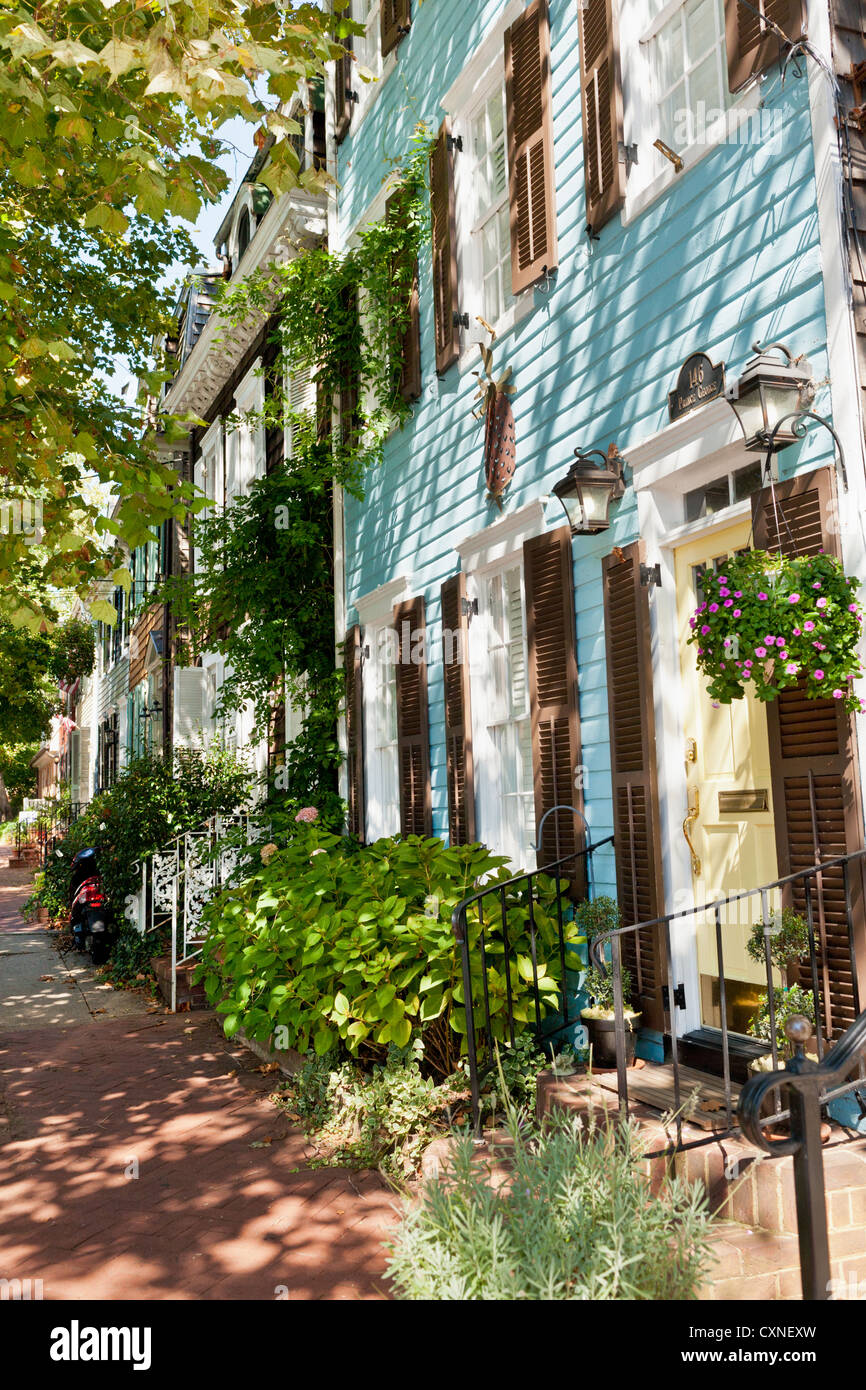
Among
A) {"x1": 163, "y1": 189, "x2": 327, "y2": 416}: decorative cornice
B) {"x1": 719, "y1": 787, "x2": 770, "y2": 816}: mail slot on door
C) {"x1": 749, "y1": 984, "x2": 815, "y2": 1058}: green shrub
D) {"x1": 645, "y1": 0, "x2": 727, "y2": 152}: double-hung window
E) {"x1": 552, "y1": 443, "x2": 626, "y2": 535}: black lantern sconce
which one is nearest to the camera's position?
{"x1": 749, "y1": 984, "x2": 815, "y2": 1058}: green shrub

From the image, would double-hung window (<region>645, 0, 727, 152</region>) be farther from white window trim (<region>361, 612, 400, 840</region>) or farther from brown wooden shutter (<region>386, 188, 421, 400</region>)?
white window trim (<region>361, 612, 400, 840</region>)

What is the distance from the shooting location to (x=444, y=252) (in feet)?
25.3

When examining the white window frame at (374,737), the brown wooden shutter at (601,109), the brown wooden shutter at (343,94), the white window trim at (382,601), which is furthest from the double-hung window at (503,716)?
the brown wooden shutter at (343,94)

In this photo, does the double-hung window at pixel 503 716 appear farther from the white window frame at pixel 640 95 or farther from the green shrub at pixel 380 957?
the white window frame at pixel 640 95

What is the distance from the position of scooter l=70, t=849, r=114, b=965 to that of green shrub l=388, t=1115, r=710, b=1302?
9.46 metres

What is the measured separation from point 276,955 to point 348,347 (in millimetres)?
5424

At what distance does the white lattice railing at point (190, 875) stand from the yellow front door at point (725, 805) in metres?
5.44

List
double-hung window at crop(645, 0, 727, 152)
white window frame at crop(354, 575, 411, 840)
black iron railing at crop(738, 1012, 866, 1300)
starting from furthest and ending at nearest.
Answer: white window frame at crop(354, 575, 411, 840) < double-hung window at crop(645, 0, 727, 152) < black iron railing at crop(738, 1012, 866, 1300)

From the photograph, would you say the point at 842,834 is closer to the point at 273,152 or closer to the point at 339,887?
the point at 339,887

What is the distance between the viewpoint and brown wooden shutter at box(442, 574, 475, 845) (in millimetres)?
7254

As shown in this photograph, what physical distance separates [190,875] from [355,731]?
2.28 meters

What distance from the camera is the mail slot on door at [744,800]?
4648mm

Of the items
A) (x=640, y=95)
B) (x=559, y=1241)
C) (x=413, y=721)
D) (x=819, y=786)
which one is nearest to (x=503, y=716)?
(x=413, y=721)

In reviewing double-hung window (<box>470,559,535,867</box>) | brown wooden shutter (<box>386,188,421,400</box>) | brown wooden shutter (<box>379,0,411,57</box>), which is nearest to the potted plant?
double-hung window (<box>470,559,535,867</box>)
